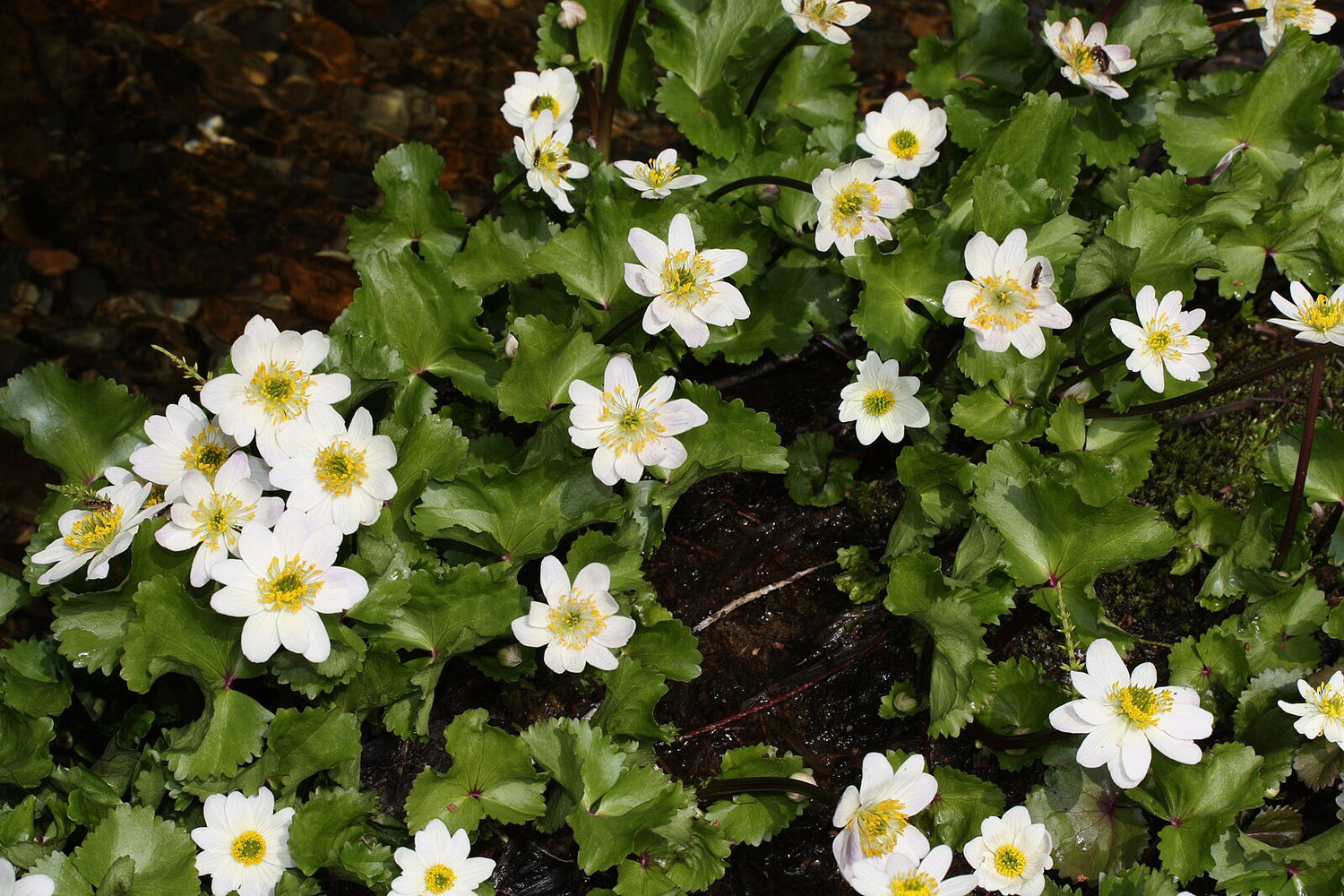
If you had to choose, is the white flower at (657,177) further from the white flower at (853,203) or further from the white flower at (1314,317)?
the white flower at (1314,317)

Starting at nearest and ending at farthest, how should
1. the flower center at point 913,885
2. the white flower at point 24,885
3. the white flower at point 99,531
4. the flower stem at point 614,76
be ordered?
1. the white flower at point 24,885
2. the flower center at point 913,885
3. the white flower at point 99,531
4. the flower stem at point 614,76

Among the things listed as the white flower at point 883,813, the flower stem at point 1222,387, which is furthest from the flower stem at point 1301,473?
the white flower at point 883,813

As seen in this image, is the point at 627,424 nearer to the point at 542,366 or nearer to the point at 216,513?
the point at 542,366

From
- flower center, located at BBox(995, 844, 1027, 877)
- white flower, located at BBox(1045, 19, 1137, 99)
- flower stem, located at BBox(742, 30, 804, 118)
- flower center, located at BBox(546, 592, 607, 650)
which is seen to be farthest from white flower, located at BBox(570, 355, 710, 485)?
white flower, located at BBox(1045, 19, 1137, 99)

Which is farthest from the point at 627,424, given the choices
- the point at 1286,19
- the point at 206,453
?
the point at 1286,19

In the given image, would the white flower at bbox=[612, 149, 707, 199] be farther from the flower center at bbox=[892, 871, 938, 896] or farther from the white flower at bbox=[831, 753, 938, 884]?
the flower center at bbox=[892, 871, 938, 896]

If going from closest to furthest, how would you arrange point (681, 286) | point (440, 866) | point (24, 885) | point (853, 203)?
1. point (24, 885)
2. point (440, 866)
3. point (681, 286)
4. point (853, 203)

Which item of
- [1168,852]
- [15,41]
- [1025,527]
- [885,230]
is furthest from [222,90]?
[1168,852]
